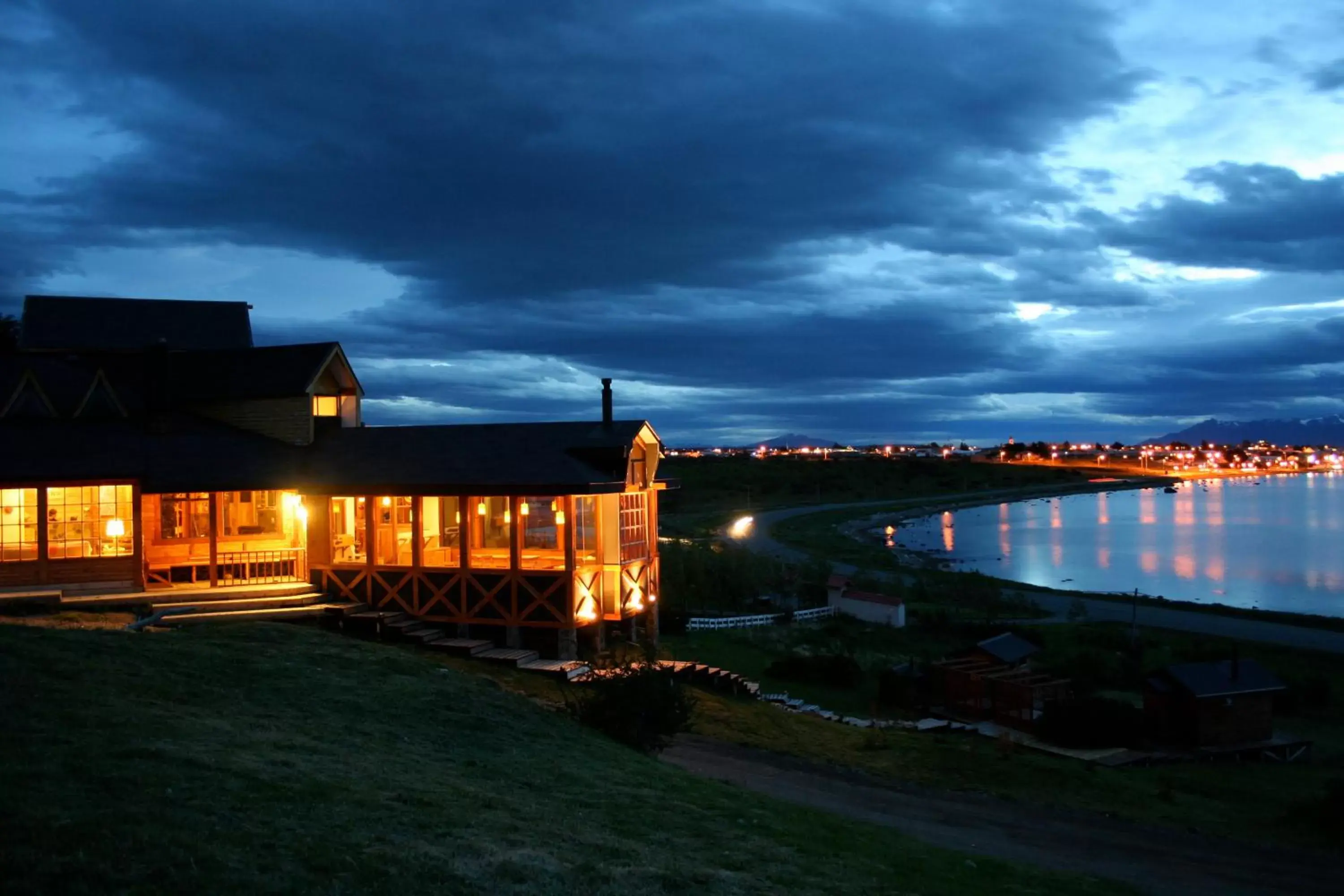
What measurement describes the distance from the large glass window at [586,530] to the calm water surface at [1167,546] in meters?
44.4

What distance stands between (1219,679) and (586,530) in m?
15.9

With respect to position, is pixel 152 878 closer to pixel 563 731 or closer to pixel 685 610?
pixel 563 731

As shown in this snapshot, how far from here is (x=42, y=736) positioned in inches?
323

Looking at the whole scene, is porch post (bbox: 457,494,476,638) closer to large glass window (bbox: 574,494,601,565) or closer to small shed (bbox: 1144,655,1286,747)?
large glass window (bbox: 574,494,601,565)

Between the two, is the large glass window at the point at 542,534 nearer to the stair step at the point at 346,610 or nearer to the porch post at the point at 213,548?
the stair step at the point at 346,610

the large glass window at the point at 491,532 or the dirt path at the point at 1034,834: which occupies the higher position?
the large glass window at the point at 491,532

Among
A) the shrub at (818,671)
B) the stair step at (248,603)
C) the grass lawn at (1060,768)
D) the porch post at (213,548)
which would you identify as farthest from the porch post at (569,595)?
the shrub at (818,671)

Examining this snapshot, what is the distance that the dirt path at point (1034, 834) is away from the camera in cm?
1268

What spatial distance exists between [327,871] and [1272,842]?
15.5 metres

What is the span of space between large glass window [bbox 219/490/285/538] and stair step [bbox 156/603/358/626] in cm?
332

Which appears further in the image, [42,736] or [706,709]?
[706,709]

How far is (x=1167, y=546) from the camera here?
8212 cm

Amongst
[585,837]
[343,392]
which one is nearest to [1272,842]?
[585,837]

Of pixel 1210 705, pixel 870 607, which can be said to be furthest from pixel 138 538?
pixel 870 607
